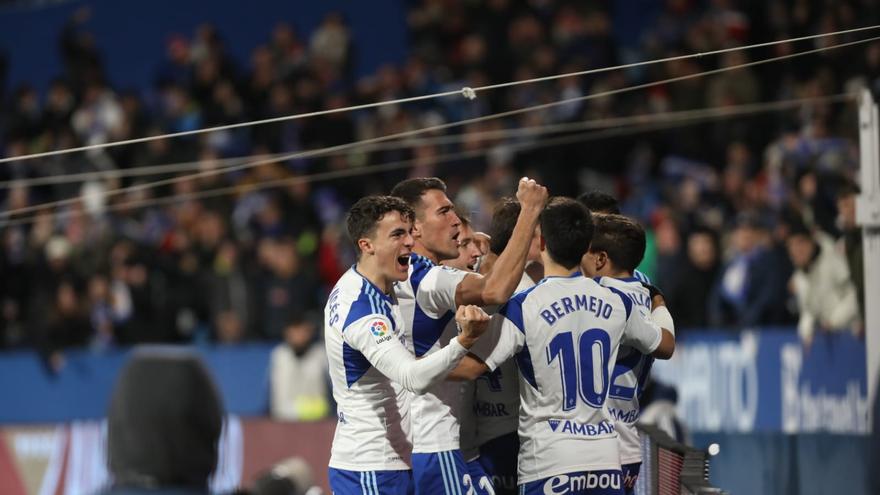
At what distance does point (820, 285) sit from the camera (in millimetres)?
11281

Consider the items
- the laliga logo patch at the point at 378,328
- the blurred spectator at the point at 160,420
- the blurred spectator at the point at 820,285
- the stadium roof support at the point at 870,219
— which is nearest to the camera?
the blurred spectator at the point at 160,420

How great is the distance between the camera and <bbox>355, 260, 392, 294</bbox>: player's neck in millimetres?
6422

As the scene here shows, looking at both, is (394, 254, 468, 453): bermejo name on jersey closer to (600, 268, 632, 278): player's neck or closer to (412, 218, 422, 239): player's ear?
(412, 218, 422, 239): player's ear

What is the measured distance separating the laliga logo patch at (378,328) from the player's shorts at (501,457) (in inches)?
42.2

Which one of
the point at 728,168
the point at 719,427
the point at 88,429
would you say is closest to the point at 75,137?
the point at 88,429

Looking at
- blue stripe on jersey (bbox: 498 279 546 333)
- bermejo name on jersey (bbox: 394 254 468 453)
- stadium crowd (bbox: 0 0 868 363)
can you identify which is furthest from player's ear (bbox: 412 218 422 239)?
stadium crowd (bbox: 0 0 868 363)

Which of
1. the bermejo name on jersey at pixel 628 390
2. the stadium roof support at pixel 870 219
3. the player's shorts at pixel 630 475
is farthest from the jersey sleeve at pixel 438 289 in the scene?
the stadium roof support at pixel 870 219

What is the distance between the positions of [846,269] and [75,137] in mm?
13633

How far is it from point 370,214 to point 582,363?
121 cm

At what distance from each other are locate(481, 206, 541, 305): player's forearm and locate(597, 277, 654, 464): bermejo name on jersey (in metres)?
0.74

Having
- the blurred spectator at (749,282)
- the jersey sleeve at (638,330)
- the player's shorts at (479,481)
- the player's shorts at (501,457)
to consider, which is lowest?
the player's shorts at (479,481)

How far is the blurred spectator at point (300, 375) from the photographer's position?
15.0m

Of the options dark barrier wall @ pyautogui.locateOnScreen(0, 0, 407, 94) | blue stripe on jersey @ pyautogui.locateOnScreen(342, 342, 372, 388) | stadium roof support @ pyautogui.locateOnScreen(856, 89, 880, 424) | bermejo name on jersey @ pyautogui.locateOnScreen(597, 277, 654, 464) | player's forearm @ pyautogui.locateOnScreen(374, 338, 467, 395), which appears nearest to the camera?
player's forearm @ pyautogui.locateOnScreen(374, 338, 467, 395)

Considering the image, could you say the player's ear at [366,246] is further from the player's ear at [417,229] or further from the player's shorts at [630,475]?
the player's shorts at [630,475]
